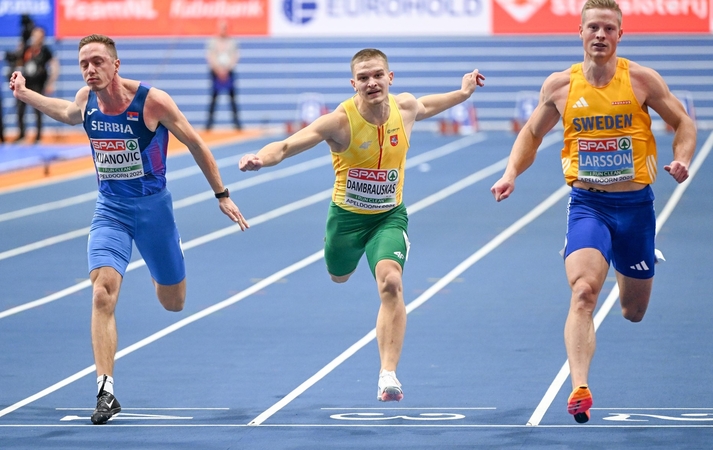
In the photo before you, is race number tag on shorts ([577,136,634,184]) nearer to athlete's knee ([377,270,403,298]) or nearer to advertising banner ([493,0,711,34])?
athlete's knee ([377,270,403,298])

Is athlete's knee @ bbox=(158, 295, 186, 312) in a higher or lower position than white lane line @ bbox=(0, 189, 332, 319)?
higher

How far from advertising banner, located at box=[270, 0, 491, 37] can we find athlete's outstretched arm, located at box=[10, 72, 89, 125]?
18.6 meters

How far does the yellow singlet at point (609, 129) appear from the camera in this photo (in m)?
6.43

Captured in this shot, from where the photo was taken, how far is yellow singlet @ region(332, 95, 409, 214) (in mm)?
6996

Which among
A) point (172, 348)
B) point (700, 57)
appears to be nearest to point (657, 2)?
point (700, 57)

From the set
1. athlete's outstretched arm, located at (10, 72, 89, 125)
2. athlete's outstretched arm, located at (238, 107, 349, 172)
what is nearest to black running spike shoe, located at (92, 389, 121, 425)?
athlete's outstretched arm, located at (238, 107, 349, 172)

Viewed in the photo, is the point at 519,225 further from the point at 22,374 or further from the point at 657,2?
the point at 657,2

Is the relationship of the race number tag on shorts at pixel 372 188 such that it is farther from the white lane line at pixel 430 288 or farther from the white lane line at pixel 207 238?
the white lane line at pixel 207 238

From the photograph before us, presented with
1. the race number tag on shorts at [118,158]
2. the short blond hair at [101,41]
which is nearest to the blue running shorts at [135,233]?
the race number tag on shorts at [118,158]

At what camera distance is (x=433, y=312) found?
9.88 metres

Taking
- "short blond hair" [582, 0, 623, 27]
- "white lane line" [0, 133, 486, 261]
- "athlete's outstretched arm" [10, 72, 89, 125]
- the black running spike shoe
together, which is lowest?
"white lane line" [0, 133, 486, 261]

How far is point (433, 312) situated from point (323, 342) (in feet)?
4.43

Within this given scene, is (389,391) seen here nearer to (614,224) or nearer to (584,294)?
(584,294)

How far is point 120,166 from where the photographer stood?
709 centimetres
